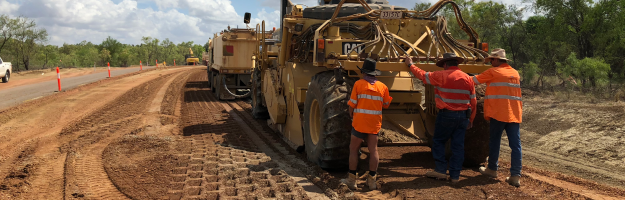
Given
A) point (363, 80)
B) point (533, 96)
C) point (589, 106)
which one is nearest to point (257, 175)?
point (363, 80)

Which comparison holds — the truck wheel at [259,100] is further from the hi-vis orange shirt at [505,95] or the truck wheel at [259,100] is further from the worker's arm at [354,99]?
the hi-vis orange shirt at [505,95]

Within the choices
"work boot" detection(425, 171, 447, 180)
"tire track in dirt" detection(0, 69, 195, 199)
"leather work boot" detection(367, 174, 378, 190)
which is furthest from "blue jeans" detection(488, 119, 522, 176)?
"tire track in dirt" detection(0, 69, 195, 199)

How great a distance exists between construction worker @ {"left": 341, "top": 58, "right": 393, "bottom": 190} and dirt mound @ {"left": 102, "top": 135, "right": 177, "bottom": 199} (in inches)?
88.3

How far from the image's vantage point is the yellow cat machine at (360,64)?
537cm

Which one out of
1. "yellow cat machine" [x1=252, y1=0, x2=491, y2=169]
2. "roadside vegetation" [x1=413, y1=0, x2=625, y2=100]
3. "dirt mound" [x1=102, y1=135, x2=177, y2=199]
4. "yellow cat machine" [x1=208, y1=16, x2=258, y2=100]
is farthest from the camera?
"yellow cat machine" [x1=208, y1=16, x2=258, y2=100]

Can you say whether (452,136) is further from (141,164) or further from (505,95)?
(141,164)

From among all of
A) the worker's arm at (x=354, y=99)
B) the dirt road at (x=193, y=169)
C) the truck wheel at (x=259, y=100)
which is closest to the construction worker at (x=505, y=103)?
the dirt road at (x=193, y=169)

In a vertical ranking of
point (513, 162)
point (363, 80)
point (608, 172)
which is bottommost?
point (608, 172)

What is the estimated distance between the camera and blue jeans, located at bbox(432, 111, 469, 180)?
5109 mm

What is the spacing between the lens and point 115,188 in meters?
5.12

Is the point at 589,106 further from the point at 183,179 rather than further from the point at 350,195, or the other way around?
the point at 183,179

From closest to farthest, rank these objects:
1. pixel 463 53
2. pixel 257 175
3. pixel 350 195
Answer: pixel 350 195, pixel 257 175, pixel 463 53

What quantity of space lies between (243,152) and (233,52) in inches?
351

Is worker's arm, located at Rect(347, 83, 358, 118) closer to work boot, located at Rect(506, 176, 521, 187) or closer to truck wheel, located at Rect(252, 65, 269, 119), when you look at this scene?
work boot, located at Rect(506, 176, 521, 187)
